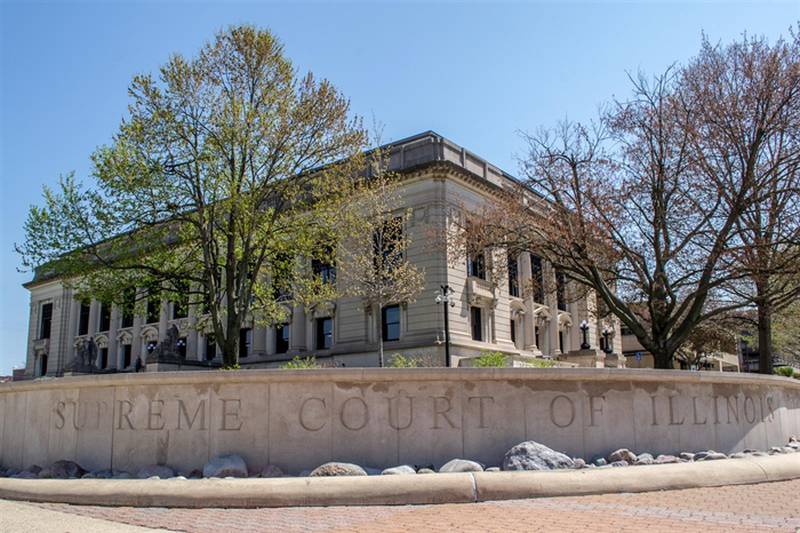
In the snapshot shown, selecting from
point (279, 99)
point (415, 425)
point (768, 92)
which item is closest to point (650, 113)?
point (768, 92)

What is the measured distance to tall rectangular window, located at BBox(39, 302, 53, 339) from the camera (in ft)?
253

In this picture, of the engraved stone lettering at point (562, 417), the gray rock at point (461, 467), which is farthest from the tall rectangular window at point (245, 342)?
the gray rock at point (461, 467)

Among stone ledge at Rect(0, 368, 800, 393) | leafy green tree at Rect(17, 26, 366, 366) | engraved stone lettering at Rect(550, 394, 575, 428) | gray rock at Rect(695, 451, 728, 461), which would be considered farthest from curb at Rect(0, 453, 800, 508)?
leafy green tree at Rect(17, 26, 366, 366)

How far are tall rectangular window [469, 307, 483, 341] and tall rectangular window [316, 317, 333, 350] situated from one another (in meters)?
9.93

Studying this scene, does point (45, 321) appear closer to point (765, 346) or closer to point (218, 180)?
point (218, 180)

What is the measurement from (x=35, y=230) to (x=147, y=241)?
3.90 meters

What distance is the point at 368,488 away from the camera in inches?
313

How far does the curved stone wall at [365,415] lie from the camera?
9.77m

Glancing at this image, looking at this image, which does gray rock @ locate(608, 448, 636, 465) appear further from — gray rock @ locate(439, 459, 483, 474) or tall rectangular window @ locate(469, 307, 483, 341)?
tall rectangular window @ locate(469, 307, 483, 341)

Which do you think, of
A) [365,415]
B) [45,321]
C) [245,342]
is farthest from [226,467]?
[45,321]

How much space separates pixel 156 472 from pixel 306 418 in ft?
7.71

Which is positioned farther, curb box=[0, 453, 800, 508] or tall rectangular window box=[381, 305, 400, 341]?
tall rectangular window box=[381, 305, 400, 341]

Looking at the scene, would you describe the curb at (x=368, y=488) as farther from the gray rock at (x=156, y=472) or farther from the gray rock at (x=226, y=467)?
the gray rock at (x=156, y=472)

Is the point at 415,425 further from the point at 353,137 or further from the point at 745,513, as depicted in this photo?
the point at 353,137
